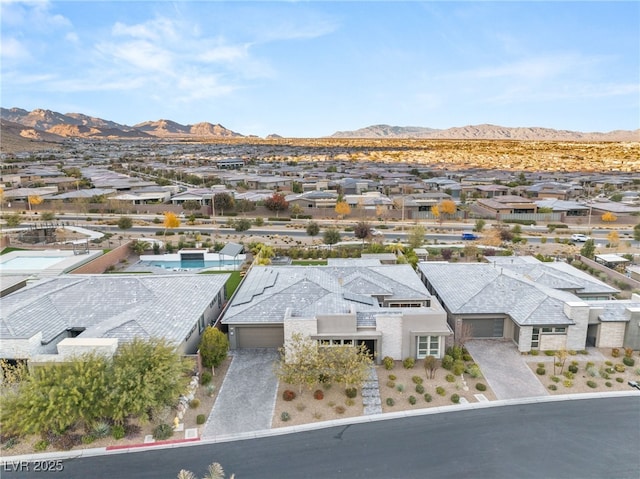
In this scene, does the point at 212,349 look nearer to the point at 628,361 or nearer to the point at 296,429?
the point at 296,429

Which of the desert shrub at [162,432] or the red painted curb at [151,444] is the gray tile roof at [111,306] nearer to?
the desert shrub at [162,432]

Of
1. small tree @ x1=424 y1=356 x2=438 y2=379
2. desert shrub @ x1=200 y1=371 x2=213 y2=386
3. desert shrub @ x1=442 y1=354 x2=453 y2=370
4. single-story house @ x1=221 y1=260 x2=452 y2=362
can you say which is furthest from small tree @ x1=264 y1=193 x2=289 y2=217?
small tree @ x1=424 y1=356 x2=438 y2=379

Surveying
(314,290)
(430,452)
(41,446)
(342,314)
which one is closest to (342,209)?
(314,290)

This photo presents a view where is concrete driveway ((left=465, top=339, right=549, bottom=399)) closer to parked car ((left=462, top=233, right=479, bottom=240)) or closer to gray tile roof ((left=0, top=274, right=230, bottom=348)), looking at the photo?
gray tile roof ((left=0, top=274, right=230, bottom=348))

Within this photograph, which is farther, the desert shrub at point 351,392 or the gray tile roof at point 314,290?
the gray tile roof at point 314,290

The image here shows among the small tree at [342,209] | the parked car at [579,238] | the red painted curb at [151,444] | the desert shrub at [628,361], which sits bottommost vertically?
the red painted curb at [151,444]

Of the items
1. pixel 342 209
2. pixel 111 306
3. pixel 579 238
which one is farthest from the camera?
pixel 342 209

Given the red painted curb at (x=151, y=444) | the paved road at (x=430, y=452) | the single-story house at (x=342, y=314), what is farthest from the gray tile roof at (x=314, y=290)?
the red painted curb at (x=151, y=444)
